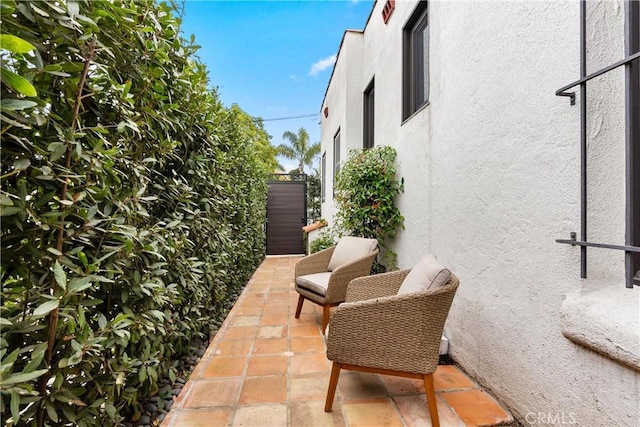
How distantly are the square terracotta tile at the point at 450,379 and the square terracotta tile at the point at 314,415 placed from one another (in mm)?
717

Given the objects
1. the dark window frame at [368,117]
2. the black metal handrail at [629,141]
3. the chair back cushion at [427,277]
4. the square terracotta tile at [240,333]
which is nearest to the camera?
the black metal handrail at [629,141]

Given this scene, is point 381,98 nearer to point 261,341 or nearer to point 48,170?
point 261,341

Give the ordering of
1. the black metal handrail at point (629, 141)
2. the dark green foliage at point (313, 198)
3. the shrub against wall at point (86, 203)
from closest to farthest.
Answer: the shrub against wall at point (86, 203), the black metal handrail at point (629, 141), the dark green foliage at point (313, 198)

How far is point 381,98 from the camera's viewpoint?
4008 mm

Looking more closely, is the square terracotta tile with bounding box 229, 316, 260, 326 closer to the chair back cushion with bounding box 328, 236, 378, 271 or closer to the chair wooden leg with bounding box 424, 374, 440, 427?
the chair back cushion with bounding box 328, 236, 378, 271

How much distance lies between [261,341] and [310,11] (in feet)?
17.9

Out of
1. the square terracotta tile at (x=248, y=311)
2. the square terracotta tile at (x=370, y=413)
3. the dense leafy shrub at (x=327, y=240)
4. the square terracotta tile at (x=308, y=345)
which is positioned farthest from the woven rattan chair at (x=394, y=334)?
the dense leafy shrub at (x=327, y=240)

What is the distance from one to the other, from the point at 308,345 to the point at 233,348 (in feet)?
2.08

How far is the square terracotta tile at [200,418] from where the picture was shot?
5.17 feet

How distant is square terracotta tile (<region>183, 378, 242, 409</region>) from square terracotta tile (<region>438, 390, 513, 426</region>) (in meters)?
1.30

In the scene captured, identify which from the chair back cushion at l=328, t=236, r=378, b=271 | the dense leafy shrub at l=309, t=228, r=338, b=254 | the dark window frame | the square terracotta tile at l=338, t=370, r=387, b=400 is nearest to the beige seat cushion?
the chair back cushion at l=328, t=236, r=378, b=271

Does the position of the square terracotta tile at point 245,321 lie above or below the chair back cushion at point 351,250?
below

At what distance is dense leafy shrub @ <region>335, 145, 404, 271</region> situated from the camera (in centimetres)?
337

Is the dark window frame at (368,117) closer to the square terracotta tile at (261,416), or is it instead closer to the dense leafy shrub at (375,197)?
the dense leafy shrub at (375,197)
